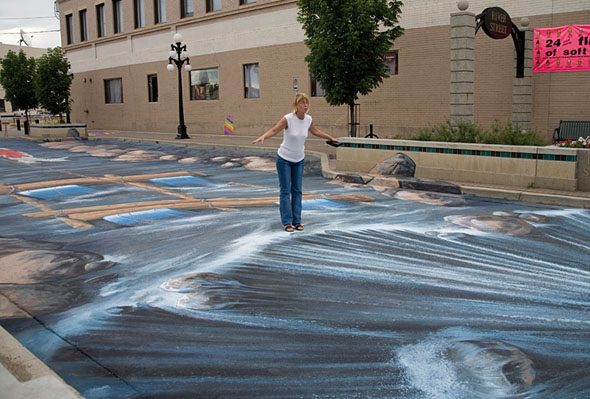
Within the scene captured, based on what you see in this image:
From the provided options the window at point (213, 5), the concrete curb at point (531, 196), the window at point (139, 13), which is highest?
the window at point (139, 13)

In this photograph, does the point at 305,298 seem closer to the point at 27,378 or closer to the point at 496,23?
the point at 27,378

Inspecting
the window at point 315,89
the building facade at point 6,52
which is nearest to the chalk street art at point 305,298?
the window at point 315,89

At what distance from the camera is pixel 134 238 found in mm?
7871

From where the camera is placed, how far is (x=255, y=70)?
94.3 feet

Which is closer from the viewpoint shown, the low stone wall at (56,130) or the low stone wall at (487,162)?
the low stone wall at (487,162)

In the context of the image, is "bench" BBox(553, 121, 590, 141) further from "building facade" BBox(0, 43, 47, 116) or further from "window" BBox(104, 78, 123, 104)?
"building facade" BBox(0, 43, 47, 116)

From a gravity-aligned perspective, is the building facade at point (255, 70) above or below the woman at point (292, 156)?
above

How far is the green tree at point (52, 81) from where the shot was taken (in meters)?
33.9

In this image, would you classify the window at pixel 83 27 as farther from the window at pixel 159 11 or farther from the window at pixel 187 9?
the window at pixel 187 9

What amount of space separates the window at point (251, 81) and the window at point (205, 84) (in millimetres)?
2302

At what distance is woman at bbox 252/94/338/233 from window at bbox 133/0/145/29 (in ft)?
103

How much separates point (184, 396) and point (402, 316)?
6.76 ft

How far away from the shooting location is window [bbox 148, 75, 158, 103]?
3556 centimetres

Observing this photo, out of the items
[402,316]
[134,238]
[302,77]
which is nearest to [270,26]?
[302,77]
